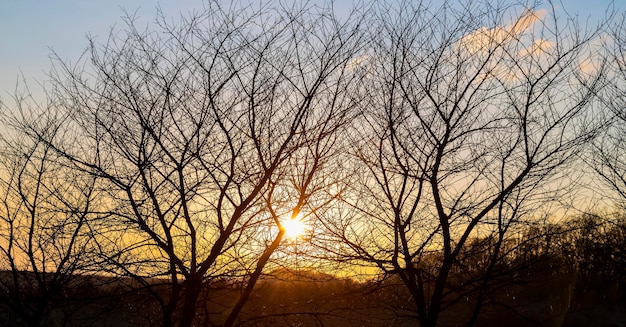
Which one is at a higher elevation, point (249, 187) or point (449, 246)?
point (249, 187)

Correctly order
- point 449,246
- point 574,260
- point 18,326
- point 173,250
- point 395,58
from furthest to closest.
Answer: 1. point 574,260
2. point 18,326
3. point 395,58
4. point 449,246
5. point 173,250

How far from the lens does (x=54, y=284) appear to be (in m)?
7.41

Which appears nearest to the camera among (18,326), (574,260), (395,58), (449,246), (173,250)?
(173,250)

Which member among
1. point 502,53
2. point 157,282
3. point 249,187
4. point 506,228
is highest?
point 502,53

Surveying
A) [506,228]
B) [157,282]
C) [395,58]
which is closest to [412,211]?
[506,228]

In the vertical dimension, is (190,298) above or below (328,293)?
below

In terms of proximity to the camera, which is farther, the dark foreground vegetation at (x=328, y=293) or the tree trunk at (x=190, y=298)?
the dark foreground vegetation at (x=328, y=293)

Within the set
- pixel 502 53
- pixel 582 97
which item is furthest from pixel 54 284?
pixel 582 97

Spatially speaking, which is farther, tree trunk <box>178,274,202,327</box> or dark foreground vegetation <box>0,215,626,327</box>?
dark foreground vegetation <box>0,215,626,327</box>

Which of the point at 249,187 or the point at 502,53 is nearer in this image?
the point at 249,187

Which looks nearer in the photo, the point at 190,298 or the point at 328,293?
the point at 190,298

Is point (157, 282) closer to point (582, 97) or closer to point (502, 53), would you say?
point (502, 53)

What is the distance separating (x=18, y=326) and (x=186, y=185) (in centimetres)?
504

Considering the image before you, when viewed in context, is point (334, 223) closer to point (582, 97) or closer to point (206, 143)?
point (206, 143)
